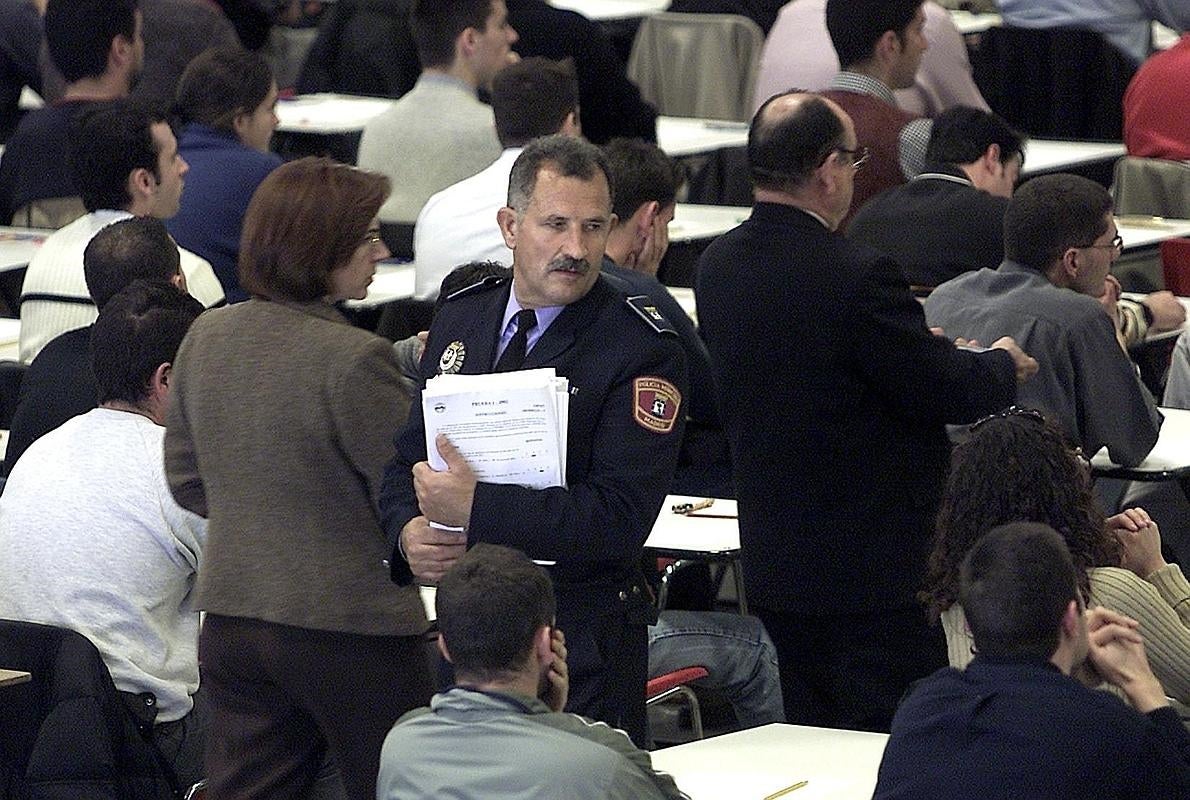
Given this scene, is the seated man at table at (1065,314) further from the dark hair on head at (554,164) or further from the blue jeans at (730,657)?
the dark hair on head at (554,164)

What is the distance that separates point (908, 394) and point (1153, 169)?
356 centimetres

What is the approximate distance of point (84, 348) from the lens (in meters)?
4.78

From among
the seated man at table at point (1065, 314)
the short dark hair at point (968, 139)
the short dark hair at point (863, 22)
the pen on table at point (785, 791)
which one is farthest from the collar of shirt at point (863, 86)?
the pen on table at point (785, 791)

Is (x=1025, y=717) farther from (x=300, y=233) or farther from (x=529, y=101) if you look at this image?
(x=529, y=101)

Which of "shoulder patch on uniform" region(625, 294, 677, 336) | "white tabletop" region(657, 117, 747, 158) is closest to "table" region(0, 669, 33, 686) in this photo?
"shoulder patch on uniform" region(625, 294, 677, 336)

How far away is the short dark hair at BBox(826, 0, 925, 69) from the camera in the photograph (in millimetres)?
6613

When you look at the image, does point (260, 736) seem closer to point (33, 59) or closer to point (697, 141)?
point (697, 141)

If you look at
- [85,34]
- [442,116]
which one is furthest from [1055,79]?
[85,34]

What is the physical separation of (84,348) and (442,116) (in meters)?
2.57

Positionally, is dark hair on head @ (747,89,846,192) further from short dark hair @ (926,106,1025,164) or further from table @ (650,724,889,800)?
short dark hair @ (926,106,1025,164)

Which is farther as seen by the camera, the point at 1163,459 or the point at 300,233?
the point at 1163,459

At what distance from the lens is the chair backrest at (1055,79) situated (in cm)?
908

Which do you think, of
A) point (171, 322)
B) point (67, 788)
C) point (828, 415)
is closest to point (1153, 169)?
point (828, 415)

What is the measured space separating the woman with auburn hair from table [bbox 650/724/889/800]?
1.47 feet
